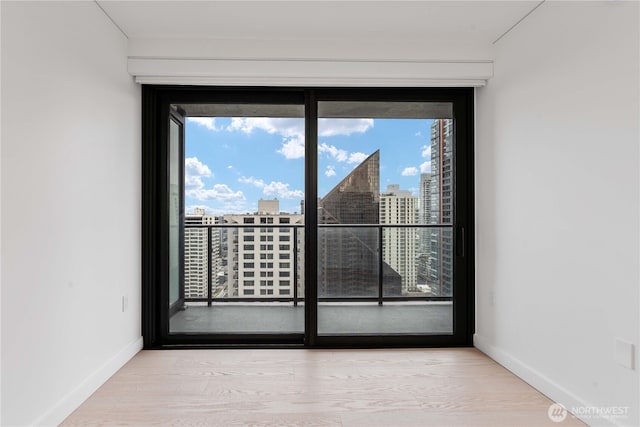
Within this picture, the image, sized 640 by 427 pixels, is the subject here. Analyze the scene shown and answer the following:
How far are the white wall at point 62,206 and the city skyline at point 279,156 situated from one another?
28.9 inches

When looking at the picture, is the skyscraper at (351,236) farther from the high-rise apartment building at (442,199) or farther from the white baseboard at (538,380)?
the white baseboard at (538,380)

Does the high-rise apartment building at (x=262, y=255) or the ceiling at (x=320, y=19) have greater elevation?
the ceiling at (x=320, y=19)

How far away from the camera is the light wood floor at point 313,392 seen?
2.03 metres

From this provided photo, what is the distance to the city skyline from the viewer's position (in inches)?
125

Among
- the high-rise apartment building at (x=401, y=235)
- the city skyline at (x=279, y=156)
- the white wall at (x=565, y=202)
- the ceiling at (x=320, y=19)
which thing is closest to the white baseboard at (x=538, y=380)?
the white wall at (x=565, y=202)

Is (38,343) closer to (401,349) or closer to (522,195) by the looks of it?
(401,349)

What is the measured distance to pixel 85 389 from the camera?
2.23 meters

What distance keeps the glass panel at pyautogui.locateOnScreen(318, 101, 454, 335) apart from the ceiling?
1.83 feet

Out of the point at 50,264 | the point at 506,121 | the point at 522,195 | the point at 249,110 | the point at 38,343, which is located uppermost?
the point at 249,110

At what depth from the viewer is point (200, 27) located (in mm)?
2717

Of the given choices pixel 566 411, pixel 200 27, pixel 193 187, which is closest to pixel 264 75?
pixel 200 27

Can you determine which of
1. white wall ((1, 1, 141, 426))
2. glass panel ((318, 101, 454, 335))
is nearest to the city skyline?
glass panel ((318, 101, 454, 335))

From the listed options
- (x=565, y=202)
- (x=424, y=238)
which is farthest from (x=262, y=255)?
(x=565, y=202)

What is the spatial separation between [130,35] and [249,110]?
3.37ft
